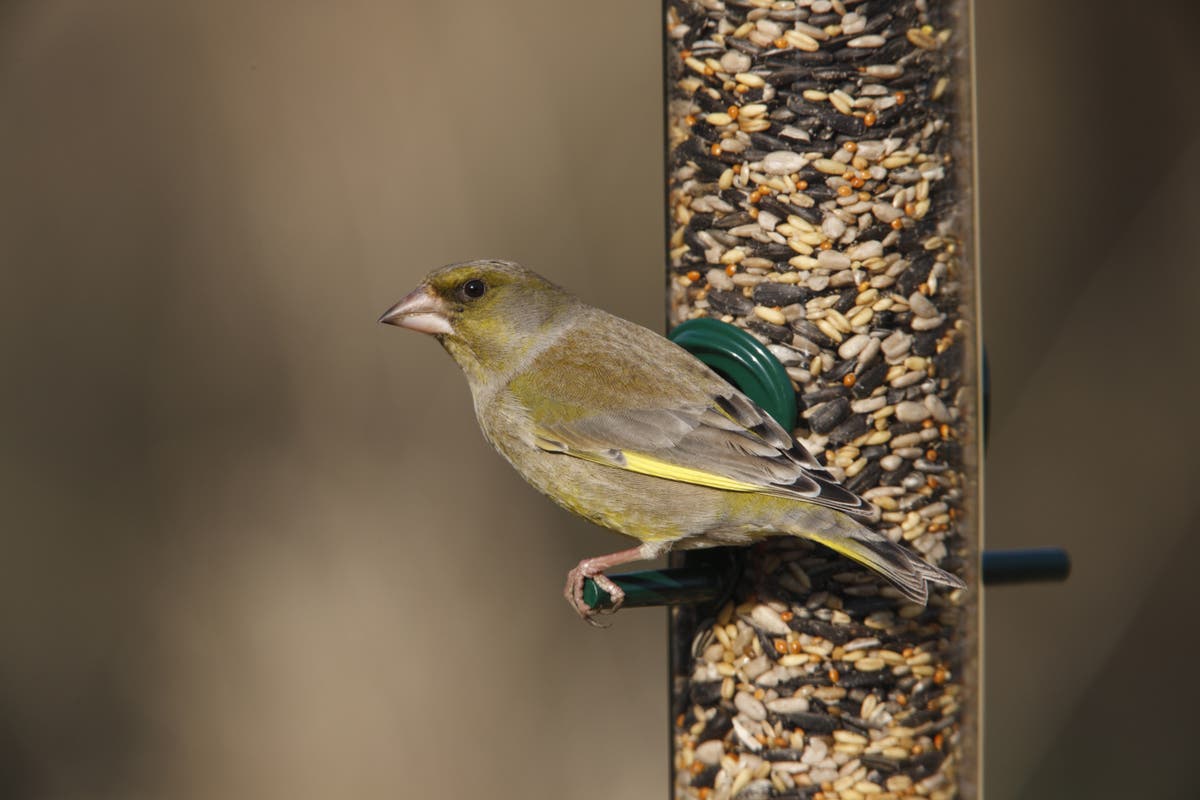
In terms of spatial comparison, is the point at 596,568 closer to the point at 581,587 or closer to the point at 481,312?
the point at 581,587

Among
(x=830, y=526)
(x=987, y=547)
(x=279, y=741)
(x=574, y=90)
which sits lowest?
(x=279, y=741)

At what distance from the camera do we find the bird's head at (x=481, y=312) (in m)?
4.61

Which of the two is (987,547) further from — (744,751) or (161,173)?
(161,173)

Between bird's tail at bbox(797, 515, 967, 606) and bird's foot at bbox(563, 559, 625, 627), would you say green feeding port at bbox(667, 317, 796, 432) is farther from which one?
bird's foot at bbox(563, 559, 625, 627)

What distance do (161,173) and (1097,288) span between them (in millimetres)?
5218

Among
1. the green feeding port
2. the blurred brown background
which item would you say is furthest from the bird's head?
the blurred brown background

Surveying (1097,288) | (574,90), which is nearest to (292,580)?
(574,90)

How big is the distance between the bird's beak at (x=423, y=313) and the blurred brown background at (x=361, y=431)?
2791mm

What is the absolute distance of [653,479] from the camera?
13.7ft

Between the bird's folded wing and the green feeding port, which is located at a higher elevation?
the green feeding port

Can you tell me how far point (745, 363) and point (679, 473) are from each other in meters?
0.38

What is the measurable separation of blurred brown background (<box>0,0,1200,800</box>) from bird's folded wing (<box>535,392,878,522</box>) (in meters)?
3.24

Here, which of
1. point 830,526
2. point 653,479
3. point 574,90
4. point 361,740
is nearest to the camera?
point 830,526

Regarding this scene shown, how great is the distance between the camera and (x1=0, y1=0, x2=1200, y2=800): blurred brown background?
286 inches
